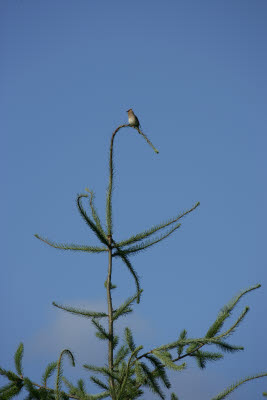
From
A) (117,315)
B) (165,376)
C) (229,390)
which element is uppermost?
(117,315)

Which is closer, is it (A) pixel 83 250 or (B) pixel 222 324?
(B) pixel 222 324

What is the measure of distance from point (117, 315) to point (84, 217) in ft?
3.63

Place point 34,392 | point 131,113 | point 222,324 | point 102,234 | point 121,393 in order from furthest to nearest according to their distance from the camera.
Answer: point 131,113 < point 102,234 < point 34,392 < point 222,324 < point 121,393

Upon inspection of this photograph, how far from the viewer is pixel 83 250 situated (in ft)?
15.8

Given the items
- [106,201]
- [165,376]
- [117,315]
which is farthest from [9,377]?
[106,201]

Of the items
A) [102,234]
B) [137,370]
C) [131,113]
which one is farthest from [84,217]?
[131,113]

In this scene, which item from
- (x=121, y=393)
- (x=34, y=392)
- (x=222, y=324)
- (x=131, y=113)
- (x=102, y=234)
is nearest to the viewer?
(x=121, y=393)

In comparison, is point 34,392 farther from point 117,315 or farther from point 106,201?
point 106,201

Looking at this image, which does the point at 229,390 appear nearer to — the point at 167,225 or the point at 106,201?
the point at 167,225

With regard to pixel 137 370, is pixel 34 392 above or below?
above

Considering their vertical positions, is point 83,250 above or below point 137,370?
above

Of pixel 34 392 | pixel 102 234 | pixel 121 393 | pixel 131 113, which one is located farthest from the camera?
pixel 131 113

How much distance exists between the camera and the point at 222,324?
4098mm

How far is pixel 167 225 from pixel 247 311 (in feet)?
3.83
